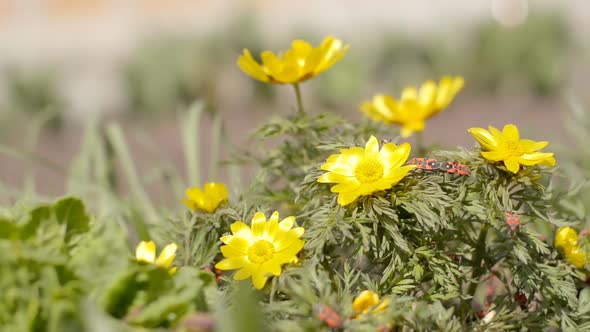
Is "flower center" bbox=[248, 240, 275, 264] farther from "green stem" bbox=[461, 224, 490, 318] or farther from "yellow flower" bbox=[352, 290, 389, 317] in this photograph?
"green stem" bbox=[461, 224, 490, 318]

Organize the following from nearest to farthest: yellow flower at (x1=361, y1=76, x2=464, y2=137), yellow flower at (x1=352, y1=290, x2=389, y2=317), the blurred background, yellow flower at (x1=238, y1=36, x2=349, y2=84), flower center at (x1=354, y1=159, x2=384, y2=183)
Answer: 1. yellow flower at (x1=352, y1=290, x2=389, y2=317)
2. flower center at (x1=354, y1=159, x2=384, y2=183)
3. yellow flower at (x1=238, y1=36, x2=349, y2=84)
4. yellow flower at (x1=361, y1=76, x2=464, y2=137)
5. the blurred background

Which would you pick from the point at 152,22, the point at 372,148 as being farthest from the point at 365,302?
the point at 152,22

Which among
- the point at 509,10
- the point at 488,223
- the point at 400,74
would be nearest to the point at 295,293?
the point at 488,223

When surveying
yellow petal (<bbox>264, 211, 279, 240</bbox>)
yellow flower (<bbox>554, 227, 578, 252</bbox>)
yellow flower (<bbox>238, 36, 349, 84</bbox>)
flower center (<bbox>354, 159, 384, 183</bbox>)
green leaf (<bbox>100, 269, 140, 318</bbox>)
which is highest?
yellow flower (<bbox>238, 36, 349, 84</bbox>)

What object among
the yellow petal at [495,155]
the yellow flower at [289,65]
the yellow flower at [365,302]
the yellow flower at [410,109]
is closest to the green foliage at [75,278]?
the yellow flower at [365,302]

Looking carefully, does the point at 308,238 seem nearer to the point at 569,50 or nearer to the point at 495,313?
the point at 495,313

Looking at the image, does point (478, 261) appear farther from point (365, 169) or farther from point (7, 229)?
point (7, 229)

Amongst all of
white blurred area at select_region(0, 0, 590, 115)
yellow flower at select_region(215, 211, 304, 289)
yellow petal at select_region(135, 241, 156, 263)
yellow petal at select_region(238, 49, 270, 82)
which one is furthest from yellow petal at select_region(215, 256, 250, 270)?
white blurred area at select_region(0, 0, 590, 115)
